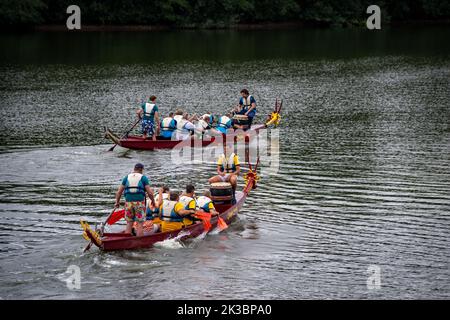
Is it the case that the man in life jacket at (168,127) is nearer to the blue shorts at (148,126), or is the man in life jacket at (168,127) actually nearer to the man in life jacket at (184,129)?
the man in life jacket at (184,129)

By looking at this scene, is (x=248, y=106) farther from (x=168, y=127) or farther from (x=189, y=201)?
(x=189, y=201)

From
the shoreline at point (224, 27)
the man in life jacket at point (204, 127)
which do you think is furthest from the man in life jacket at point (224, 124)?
the shoreline at point (224, 27)

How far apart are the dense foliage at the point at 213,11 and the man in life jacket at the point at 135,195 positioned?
62.6 m

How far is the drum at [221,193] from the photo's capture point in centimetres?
2397

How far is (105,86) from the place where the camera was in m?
50.5

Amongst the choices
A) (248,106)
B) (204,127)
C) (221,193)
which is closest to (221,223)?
(221,193)

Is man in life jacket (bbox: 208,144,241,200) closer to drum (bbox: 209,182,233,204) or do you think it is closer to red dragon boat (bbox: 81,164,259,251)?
drum (bbox: 209,182,233,204)

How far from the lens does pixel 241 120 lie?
36000 millimetres

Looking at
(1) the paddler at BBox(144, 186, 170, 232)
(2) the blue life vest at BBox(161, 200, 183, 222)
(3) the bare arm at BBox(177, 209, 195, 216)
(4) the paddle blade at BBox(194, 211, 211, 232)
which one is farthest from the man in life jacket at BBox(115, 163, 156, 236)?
(4) the paddle blade at BBox(194, 211, 211, 232)

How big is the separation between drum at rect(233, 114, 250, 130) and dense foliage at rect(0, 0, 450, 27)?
49.6 meters

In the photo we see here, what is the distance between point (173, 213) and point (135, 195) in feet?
3.78

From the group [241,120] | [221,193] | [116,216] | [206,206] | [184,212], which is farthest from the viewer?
[241,120]

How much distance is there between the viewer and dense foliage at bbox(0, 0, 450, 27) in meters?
83.2
